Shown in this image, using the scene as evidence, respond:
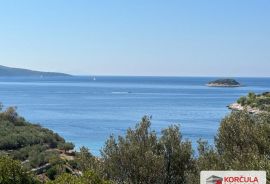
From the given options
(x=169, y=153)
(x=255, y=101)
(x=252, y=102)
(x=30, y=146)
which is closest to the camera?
(x=169, y=153)

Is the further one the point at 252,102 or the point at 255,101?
the point at 252,102

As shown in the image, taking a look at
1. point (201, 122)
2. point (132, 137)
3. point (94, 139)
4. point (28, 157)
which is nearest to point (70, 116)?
point (201, 122)

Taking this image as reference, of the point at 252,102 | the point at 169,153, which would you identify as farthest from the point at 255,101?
the point at 169,153

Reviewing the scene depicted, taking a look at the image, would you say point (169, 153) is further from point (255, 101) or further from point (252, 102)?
point (252, 102)

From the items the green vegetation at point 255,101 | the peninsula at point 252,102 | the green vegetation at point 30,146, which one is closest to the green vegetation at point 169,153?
the green vegetation at point 30,146

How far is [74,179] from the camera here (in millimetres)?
14578

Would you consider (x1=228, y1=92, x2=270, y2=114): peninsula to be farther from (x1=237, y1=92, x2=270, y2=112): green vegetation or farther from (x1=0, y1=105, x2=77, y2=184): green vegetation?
(x1=0, y1=105, x2=77, y2=184): green vegetation

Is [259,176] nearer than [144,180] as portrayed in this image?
Yes

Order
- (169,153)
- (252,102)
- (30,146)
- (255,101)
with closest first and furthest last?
(169,153)
(30,146)
(255,101)
(252,102)

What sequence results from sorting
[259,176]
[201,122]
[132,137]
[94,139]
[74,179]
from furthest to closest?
[201,122], [94,139], [132,137], [74,179], [259,176]

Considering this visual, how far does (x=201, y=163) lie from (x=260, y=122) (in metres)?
4.93

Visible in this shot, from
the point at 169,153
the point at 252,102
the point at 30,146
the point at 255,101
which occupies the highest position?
the point at 169,153

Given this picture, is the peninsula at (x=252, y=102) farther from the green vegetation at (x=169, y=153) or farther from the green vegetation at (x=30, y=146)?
the green vegetation at (x=169, y=153)

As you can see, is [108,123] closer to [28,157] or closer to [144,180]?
[28,157]
